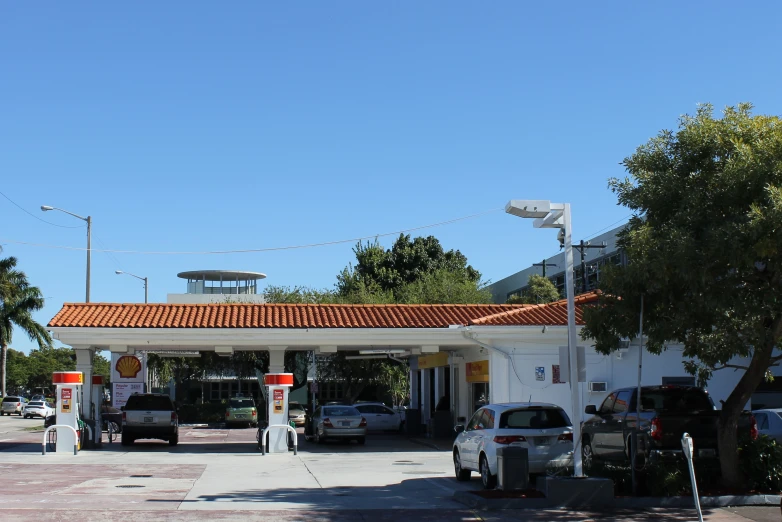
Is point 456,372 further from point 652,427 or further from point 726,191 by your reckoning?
point 726,191

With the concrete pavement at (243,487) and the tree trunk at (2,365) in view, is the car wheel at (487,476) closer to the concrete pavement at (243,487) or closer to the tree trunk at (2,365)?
the concrete pavement at (243,487)

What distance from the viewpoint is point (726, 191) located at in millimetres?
12633

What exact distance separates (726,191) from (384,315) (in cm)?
1603

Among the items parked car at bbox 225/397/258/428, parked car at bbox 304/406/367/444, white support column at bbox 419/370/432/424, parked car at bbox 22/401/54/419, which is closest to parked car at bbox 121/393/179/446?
parked car at bbox 304/406/367/444

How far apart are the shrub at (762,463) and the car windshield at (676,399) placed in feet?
5.23

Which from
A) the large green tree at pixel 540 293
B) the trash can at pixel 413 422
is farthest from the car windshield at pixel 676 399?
the large green tree at pixel 540 293

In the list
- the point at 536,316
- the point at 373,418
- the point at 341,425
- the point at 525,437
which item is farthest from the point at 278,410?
the point at 373,418

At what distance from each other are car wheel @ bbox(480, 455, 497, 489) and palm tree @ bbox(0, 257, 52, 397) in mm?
55239

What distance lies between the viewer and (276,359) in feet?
87.0

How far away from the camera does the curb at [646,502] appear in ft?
43.4

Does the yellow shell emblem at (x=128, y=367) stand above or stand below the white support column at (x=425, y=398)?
above

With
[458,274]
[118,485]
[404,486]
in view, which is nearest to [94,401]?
[118,485]

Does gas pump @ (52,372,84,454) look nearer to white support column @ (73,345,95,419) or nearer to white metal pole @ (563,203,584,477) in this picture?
white support column @ (73,345,95,419)

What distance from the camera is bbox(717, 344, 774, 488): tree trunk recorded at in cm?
1397
